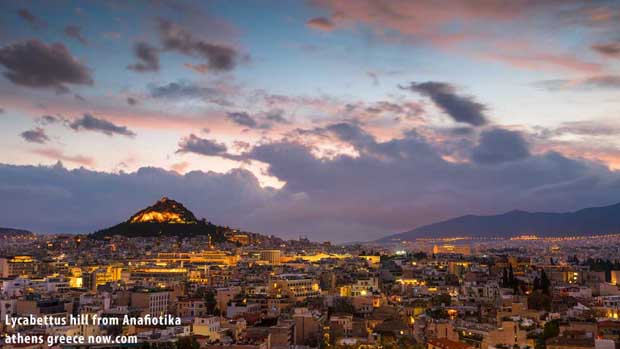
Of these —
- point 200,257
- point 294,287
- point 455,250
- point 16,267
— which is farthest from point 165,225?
point 294,287

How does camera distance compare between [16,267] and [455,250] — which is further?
[455,250]

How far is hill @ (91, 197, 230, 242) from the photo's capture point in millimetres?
128625

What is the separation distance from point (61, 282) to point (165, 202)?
92.1 m

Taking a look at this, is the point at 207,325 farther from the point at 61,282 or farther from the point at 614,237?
the point at 614,237

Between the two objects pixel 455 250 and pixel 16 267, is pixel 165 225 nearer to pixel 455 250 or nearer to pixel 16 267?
pixel 455 250

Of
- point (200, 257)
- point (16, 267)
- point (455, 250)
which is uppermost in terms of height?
point (455, 250)

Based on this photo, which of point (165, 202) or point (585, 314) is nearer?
point (585, 314)

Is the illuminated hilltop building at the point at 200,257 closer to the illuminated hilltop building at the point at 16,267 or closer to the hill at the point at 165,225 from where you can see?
the illuminated hilltop building at the point at 16,267

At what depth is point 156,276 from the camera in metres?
61.8

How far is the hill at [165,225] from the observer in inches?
5064

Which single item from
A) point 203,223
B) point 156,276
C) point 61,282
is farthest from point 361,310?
point 203,223

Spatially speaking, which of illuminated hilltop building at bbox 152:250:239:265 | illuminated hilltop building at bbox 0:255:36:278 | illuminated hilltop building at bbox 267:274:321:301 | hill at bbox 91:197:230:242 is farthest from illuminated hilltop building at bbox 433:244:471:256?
illuminated hilltop building at bbox 267:274:321:301

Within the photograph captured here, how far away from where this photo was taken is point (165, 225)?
133 meters

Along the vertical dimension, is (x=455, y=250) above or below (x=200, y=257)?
above
